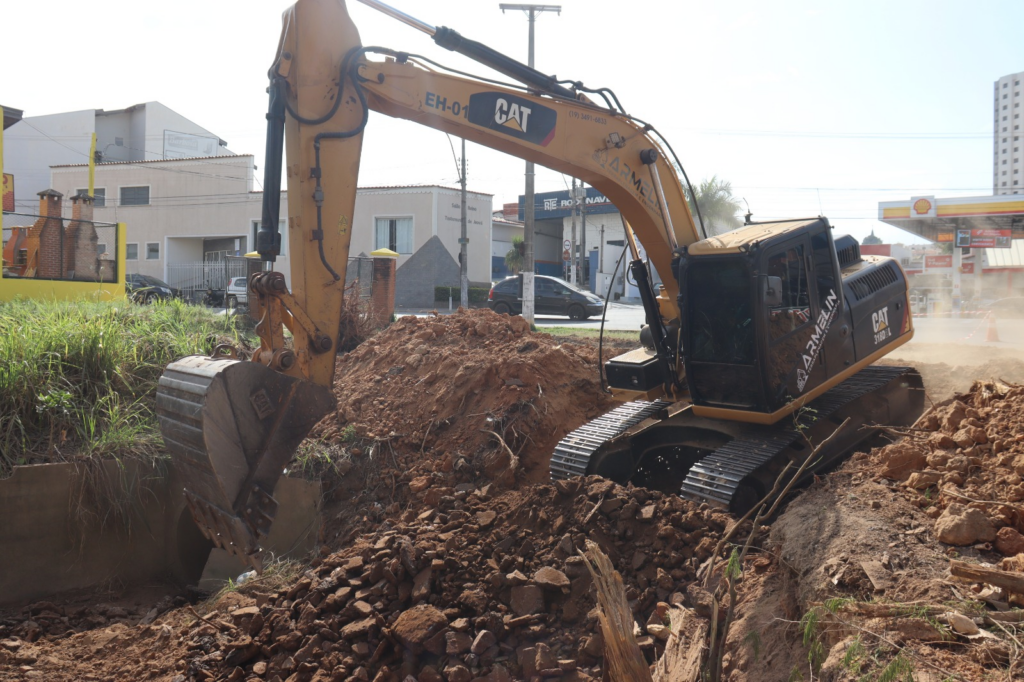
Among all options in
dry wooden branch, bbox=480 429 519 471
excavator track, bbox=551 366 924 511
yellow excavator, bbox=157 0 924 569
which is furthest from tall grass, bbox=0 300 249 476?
excavator track, bbox=551 366 924 511

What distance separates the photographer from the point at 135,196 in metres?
36.4

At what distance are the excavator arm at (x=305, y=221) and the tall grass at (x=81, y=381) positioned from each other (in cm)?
312

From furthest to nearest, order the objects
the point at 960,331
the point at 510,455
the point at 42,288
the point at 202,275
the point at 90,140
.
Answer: the point at 90,140, the point at 202,275, the point at 960,331, the point at 42,288, the point at 510,455

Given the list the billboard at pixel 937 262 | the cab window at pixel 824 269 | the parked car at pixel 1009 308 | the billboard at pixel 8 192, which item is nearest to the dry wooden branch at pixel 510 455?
the cab window at pixel 824 269

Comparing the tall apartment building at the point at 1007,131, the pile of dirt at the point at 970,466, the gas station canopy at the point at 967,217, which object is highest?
the tall apartment building at the point at 1007,131

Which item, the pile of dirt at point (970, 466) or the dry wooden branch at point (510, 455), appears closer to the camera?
the pile of dirt at point (970, 466)

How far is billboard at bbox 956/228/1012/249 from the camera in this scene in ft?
112

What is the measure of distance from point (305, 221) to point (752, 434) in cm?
365

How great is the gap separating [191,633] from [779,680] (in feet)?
12.7

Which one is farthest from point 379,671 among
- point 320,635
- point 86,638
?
point 86,638

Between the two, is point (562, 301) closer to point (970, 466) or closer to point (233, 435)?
point (970, 466)

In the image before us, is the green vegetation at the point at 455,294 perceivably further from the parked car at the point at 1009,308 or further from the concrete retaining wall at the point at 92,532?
the concrete retaining wall at the point at 92,532

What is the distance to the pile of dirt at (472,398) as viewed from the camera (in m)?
7.98

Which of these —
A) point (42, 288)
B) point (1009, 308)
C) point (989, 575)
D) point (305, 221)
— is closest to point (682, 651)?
point (989, 575)
